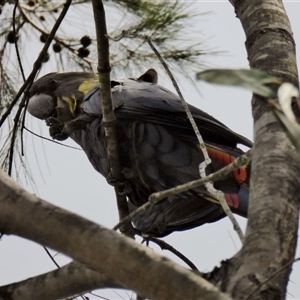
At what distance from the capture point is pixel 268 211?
928mm

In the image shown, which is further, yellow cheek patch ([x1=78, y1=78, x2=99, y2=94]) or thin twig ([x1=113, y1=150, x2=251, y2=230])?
yellow cheek patch ([x1=78, y1=78, x2=99, y2=94])

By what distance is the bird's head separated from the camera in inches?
86.4

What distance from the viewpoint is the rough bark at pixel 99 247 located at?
2.49 ft

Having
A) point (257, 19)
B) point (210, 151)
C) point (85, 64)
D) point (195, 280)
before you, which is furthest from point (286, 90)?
point (85, 64)

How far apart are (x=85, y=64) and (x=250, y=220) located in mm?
1475

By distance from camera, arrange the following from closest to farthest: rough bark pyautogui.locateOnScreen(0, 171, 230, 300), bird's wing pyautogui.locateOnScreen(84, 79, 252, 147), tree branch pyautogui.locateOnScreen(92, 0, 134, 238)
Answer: rough bark pyautogui.locateOnScreen(0, 171, 230, 300) → tree branch pyautogui.locateOnScreen(92, 0, 134, 238) → bird's wing pyautogui.locateOnScreen(84, 79, 252, 147)

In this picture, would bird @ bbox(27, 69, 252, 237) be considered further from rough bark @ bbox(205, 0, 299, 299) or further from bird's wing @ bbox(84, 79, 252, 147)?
rough bark @ bbox(205, 0, 299, 299)

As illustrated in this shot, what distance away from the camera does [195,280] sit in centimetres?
75


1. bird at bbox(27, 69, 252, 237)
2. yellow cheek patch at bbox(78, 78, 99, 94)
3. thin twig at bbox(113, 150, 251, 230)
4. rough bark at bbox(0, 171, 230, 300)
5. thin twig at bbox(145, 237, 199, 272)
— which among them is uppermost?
yellow cheek patch at bbox(78, 78, 99, 94)

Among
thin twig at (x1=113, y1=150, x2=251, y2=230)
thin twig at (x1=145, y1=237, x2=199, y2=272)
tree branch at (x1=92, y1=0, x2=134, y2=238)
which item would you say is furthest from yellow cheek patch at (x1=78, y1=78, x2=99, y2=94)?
thin twig at (x1=113, y1=150, x2=251, y2=230)

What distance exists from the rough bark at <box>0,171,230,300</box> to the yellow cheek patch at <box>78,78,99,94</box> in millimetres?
1385

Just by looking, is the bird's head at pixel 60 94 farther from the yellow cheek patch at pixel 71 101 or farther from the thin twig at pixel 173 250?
the thin twig at pixel 173 250

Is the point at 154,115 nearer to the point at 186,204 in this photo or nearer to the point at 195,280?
the point at 186,204

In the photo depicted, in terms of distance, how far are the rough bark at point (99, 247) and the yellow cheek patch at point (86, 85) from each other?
54.5 inches
